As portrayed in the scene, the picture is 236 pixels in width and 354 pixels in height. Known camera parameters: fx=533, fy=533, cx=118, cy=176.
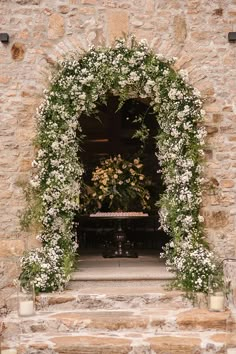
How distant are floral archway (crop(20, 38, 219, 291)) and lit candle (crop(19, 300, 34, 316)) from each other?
79 centimetres

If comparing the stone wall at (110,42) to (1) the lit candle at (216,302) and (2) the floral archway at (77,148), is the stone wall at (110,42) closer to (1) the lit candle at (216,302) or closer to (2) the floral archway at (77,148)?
(2) the floral archway at (77,148)

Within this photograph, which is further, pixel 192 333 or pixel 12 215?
pixel 12 215

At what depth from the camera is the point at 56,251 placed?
627cm

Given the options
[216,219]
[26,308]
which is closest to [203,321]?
[216,219]

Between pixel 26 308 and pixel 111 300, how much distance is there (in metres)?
0.91

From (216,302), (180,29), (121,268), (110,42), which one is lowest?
(216,302)

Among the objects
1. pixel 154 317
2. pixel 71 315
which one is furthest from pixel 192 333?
pixel 71 315

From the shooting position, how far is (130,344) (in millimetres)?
4742

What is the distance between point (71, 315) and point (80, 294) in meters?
0.38

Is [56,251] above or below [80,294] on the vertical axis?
above

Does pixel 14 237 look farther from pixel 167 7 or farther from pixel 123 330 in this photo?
pixel 167 7

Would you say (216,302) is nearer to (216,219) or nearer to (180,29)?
(216,219)

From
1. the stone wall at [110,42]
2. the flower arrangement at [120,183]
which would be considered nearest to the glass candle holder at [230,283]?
the stone wall at [110,42]

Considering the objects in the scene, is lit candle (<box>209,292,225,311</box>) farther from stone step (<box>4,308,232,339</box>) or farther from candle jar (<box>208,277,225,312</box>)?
stone step (<box>4,308,232,339</box>)
